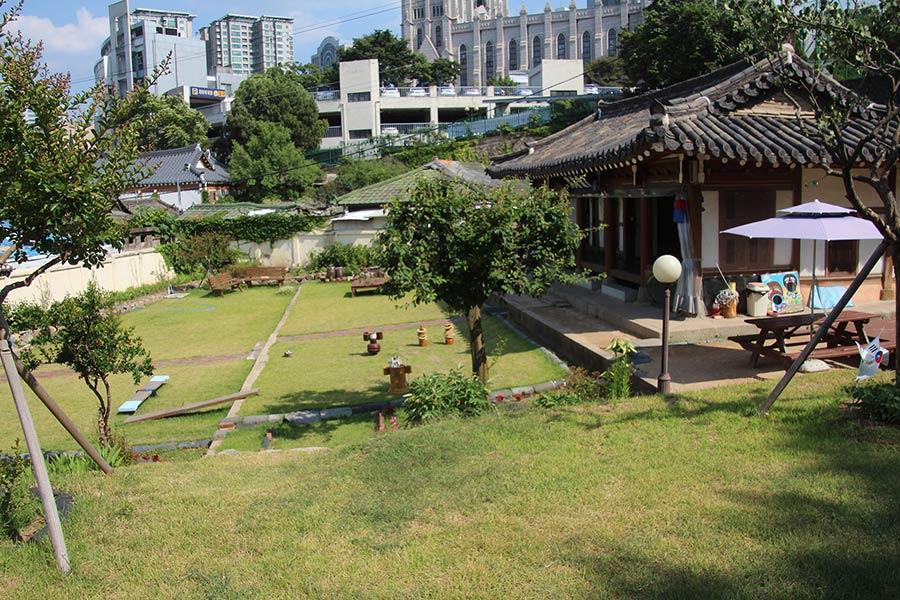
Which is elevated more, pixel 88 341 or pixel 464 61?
pixel 464 61

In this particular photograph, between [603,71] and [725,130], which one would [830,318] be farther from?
[603,71]

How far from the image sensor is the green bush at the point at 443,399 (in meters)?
7.55

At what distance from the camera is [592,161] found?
12195 millimetres

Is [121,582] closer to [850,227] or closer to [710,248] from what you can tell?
[850,227]

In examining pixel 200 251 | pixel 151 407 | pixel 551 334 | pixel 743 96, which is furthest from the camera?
pixel 200 251

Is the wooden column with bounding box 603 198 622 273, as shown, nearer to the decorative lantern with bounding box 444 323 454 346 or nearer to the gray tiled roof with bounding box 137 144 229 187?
the decorative lantern with bounding box 444 323 454 346

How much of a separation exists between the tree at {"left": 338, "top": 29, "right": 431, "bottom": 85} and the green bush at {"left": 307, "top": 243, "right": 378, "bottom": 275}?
172ft

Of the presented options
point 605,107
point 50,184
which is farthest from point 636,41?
point 50,184

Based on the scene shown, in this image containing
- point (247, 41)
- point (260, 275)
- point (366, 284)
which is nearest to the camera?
point (366, 284)

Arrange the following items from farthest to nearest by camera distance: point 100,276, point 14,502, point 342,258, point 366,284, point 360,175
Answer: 1. point 360,175
2. point 342,258
3. point 366,284
4. point 100,276
5. point 14,502

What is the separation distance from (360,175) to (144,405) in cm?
3424

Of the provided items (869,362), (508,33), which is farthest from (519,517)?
(508,33)

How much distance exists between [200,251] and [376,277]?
7761mm

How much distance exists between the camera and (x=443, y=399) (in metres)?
7.65
